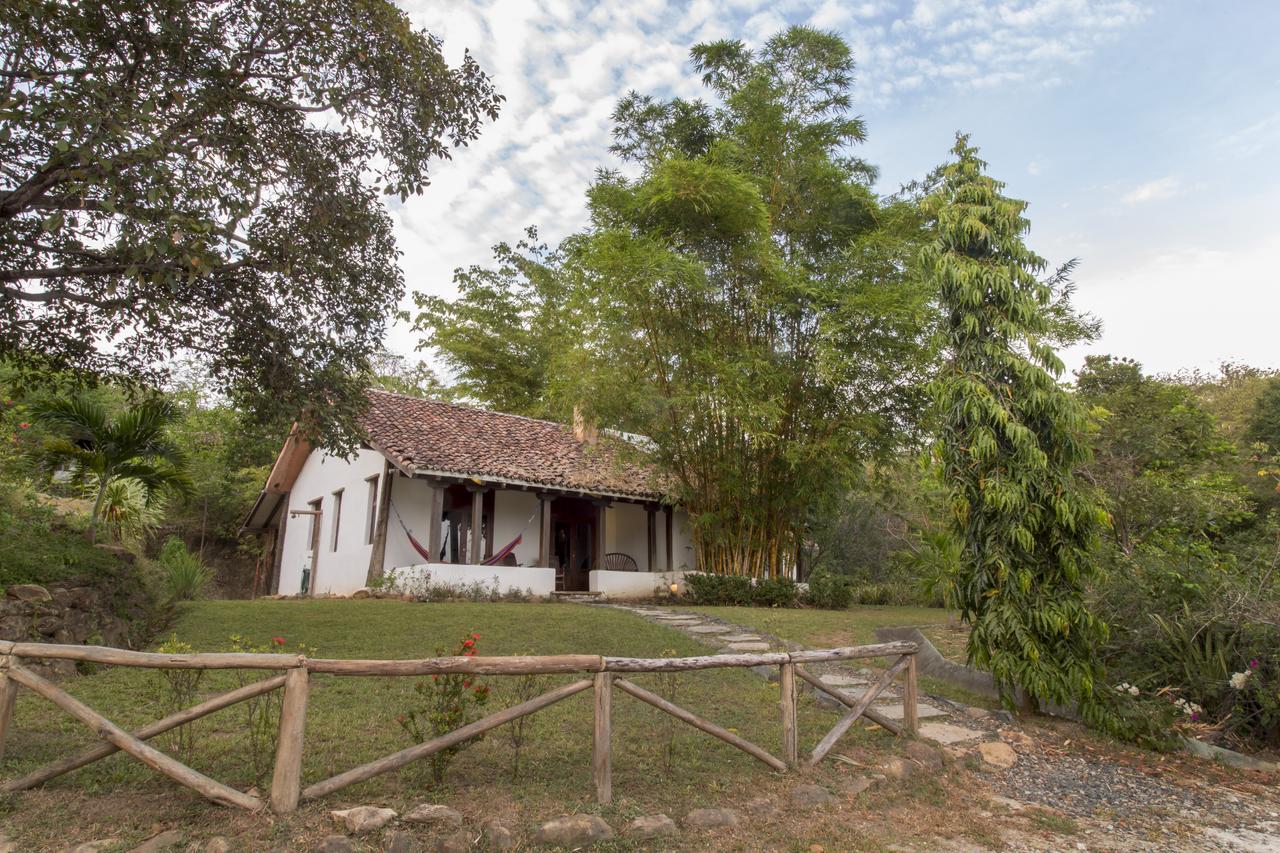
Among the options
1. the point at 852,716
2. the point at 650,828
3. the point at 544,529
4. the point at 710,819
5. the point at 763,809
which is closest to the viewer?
the point at 650,828

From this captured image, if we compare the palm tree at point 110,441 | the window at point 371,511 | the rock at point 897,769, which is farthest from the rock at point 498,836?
the window at point 371,511

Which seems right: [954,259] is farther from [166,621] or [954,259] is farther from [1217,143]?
[166,621]

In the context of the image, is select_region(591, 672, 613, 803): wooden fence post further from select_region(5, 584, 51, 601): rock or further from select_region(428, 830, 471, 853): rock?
select_region(5, 584, 51, 601): rock

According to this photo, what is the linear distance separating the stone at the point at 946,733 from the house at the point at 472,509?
8.47 meters

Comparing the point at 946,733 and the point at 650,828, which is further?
the point at 946,733

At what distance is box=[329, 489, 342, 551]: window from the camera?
621 inches

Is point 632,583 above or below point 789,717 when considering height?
above

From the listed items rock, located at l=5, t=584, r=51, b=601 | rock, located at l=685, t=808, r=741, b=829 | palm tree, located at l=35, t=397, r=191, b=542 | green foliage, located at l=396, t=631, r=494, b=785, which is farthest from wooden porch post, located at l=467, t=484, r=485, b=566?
Result: rock, located at l=685, t=808, r=741, b=829

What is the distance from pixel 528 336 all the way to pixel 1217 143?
17864 millimetres

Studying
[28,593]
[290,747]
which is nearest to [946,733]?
[290,747]

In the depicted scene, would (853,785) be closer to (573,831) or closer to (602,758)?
(602,758)

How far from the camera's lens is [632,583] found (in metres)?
15.0

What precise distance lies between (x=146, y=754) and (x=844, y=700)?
4374 millimetres

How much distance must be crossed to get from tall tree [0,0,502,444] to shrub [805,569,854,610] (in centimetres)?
972
